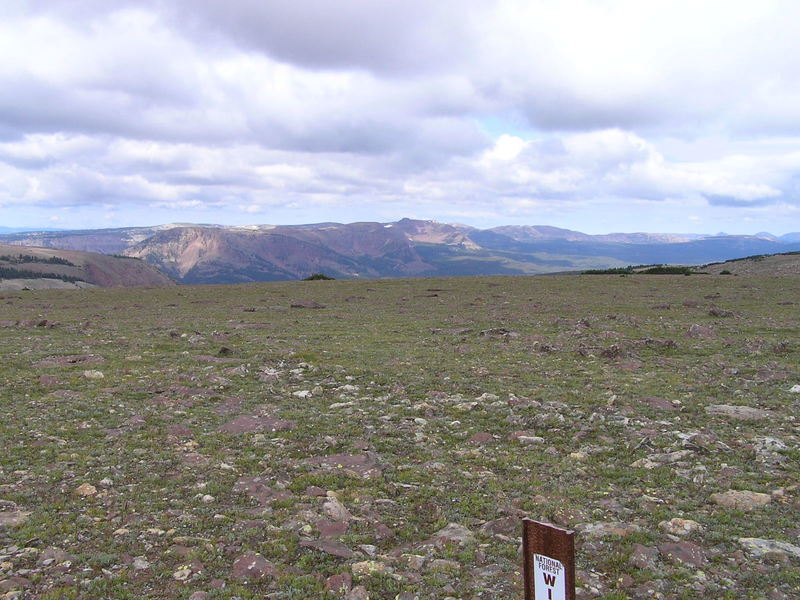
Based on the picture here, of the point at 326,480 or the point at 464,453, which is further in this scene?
the point at 464,453

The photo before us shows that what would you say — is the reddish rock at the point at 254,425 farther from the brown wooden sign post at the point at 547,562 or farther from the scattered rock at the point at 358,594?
the brown wooden sign post at the point at 547,562

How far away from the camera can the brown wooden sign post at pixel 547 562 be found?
3.74m

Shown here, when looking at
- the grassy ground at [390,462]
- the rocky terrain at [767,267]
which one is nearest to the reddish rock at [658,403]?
the grassy ground at [390,462]

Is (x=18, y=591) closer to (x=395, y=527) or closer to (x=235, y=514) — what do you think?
(x=235, y=514)

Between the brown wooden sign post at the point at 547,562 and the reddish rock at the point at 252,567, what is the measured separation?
12.7 feet

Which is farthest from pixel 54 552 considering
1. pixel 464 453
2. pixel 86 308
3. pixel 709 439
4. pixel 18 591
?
pixel 86 308

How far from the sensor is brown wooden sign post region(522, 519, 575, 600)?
12.3 ft

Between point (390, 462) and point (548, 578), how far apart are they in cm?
654

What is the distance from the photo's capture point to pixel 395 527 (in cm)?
788

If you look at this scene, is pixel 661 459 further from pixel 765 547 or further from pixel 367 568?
pixel 367 568

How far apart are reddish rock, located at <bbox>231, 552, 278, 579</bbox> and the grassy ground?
9cm

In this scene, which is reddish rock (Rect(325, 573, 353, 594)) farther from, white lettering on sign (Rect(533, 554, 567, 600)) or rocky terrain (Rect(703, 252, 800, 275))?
rocky terrain (Rect(703, 252, 800, 275))

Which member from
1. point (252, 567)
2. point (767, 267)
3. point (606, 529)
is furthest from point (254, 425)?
point (767, 267)

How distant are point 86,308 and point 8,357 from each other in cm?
2228
